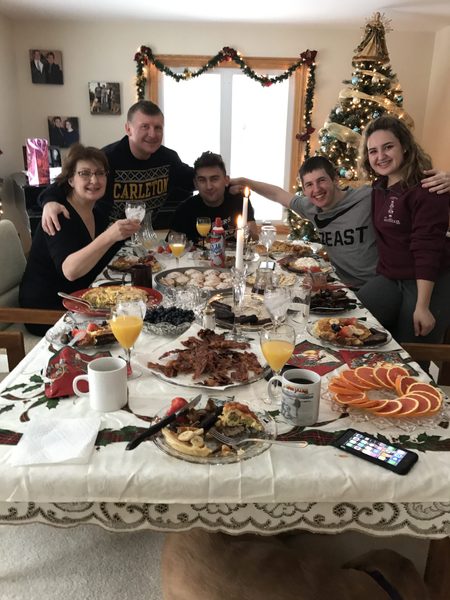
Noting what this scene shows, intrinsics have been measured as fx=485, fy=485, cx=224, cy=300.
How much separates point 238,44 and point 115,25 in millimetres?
1471

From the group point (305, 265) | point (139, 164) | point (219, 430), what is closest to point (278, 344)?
point (219, 430)

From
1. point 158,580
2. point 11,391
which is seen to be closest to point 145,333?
point 11,391

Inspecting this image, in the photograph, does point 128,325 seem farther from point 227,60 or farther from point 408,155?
point 227,60

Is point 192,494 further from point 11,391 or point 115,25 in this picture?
point 115,25

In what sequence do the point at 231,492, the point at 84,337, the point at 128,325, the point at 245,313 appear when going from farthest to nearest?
the point at 245,313, the point at 84,337, the point at 128,325, the point at 231,492

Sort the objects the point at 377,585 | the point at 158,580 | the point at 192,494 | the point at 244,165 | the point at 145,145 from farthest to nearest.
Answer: the point at 244,165, the point at 145,145, the point at 158,580, the point at 377,585, the point at 192,494

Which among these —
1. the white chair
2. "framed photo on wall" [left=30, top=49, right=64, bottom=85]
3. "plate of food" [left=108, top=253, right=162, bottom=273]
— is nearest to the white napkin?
"plate of food" [left=108, top=253, right=162, bottom=273]

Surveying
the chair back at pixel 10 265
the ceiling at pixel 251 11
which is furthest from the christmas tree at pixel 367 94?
the chair back at pixel 10 265

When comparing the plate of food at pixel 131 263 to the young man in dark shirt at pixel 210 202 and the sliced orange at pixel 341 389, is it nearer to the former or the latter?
the young man in dark shirt at pixel 210 202

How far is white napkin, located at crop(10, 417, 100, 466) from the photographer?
0.92 m

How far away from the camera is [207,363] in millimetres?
1278

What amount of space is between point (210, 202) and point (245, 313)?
5.36 ft

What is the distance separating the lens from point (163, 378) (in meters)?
1.23

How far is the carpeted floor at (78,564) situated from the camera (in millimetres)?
1417
